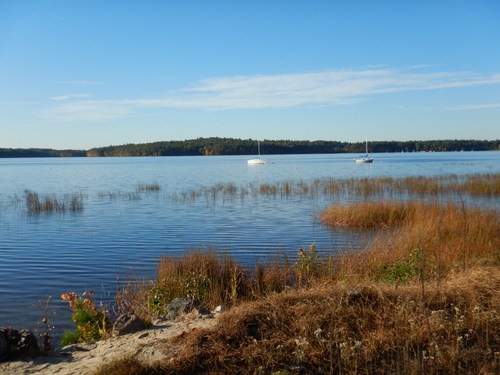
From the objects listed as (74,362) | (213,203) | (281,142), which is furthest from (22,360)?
(281,142)

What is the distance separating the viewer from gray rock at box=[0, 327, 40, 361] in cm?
595

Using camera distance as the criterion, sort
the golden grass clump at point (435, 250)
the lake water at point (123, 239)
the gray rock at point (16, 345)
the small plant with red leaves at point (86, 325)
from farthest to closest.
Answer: the lake water at point (123, 239) < the golden grass clump at point (435, 250) < the small plant with red leaves at point (86, 325) < the gray rock at point (16, 345)

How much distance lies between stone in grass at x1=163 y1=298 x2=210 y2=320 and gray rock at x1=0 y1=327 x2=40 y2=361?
2043mm

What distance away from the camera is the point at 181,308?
25.3 feet

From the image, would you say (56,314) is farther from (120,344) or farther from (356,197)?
(356,197)

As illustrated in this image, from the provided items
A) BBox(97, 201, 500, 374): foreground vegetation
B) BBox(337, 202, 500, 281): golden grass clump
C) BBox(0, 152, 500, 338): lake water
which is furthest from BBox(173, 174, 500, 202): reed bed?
BBox(97, 201, 500, 374): foreground vegetation

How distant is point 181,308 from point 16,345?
95.1 inches

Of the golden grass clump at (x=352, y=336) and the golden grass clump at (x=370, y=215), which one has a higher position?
the golden grass clump at (x=352, y=336)

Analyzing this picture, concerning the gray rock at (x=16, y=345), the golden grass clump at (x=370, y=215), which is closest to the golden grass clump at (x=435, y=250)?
the golden grass clump at (x=370, y=215)

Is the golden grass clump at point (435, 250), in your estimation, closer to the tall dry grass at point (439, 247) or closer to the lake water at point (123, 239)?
the tall dry grass at point (439, 247)

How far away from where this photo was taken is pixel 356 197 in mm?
29938

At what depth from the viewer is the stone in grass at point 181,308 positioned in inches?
300

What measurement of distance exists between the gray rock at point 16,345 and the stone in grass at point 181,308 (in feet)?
6.70

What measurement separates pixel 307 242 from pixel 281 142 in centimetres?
17746
